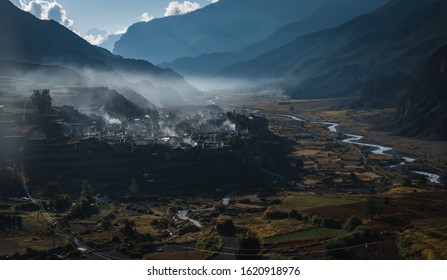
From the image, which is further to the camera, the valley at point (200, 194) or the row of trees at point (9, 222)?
the row of trees at point (9, 222)

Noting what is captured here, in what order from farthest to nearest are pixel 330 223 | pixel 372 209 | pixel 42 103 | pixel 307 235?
pixel 42 103 < pixel 372 209 < pixel 330 223 < pixel 307 235

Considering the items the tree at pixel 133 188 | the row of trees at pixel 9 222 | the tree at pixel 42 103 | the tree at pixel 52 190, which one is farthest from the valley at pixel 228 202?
the tree at pixel 42 103

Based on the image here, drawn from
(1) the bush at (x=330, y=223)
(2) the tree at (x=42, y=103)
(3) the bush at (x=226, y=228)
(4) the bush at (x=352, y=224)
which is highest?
(2) the tree at (x=42, y=103)

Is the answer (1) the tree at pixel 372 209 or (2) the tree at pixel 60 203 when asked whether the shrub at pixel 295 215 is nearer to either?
(1) the tree at pixel 372 209

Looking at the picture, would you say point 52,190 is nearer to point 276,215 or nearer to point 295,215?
point 276,215

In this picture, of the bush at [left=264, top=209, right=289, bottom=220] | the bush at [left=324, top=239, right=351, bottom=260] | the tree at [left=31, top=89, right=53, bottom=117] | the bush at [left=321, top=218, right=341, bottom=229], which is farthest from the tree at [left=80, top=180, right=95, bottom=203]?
the bush at [left=324, top=239, right=351, bottom=260]

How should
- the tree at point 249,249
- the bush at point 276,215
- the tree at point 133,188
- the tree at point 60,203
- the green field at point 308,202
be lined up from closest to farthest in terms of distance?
the tree at point 249,249 → the bush at point 276,215 → the green field at point 308,202 → the tree at point 60,203 → the tree at point 133,188

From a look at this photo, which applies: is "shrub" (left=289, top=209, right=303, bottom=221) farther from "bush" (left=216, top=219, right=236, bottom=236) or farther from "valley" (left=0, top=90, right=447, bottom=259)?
"bush" (left=216, top=219, right=236, bottom=236)

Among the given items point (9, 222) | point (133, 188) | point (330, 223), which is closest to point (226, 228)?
point (330, 223)

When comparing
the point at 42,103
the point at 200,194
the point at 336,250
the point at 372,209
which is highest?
the point at 42,103
